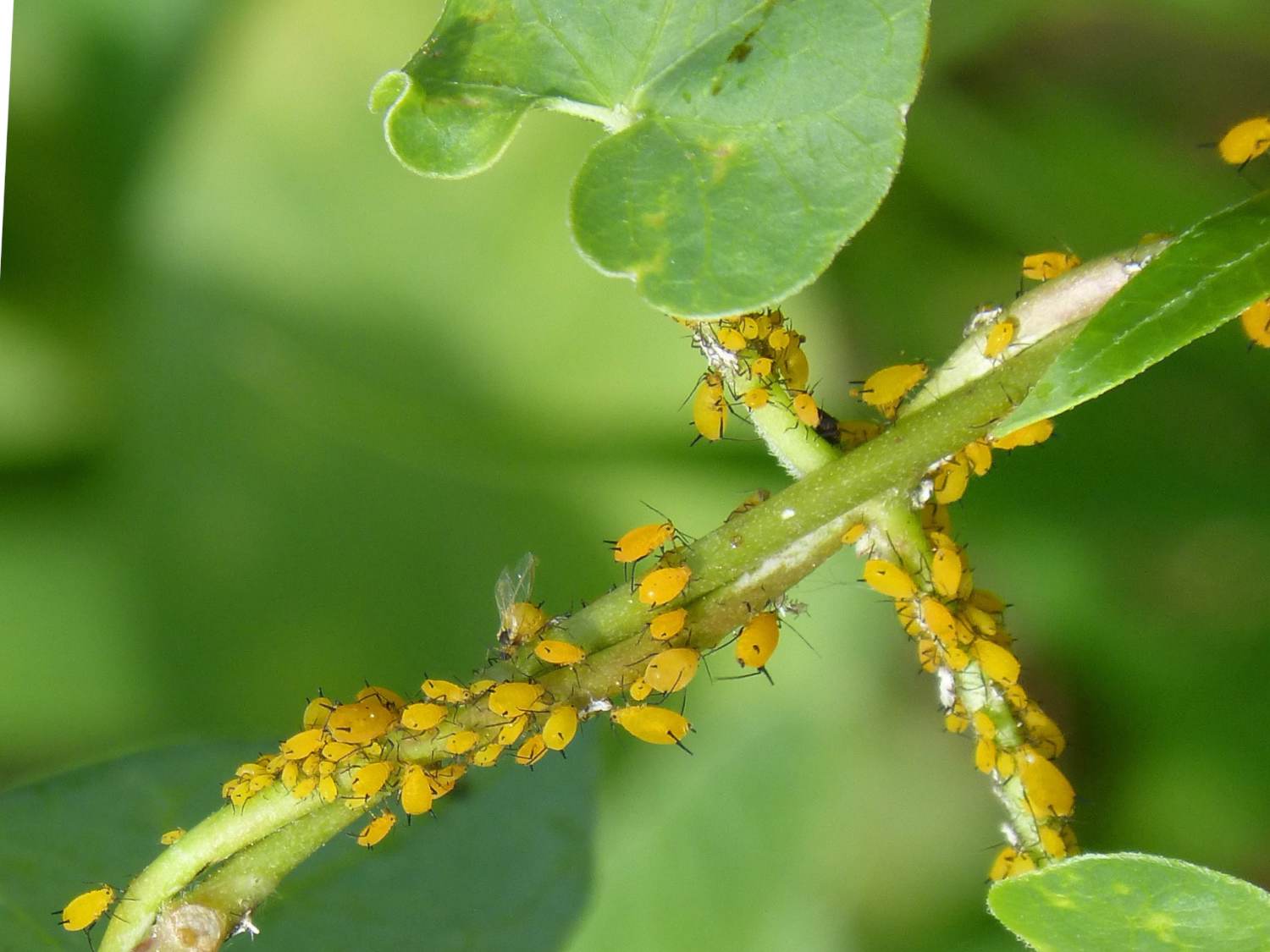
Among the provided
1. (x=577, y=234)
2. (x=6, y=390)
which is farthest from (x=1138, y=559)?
(x=6, y=390)

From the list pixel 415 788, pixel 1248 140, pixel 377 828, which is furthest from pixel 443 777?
pixel 1248 140

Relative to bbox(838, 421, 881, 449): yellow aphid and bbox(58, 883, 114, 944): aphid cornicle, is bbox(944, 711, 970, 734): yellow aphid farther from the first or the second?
bbox(58, 883, 114, 944): aphid cornicle

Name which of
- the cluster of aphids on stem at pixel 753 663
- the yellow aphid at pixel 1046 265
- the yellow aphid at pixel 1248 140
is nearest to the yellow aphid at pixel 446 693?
the cluster of aphids on stem at pixel 753 663

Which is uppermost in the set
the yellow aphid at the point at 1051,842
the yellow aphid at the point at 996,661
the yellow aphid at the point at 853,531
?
the yellow aphid at the point at 853,531

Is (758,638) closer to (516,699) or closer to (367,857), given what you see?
(516,699)

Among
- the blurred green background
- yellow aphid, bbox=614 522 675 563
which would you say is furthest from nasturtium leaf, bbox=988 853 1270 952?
the blurred green background

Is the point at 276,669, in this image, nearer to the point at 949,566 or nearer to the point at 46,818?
the point at 46,818

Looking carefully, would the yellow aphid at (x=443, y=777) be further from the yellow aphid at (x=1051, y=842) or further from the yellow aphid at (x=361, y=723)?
the yellow aphid at (x=1051, y=842)
